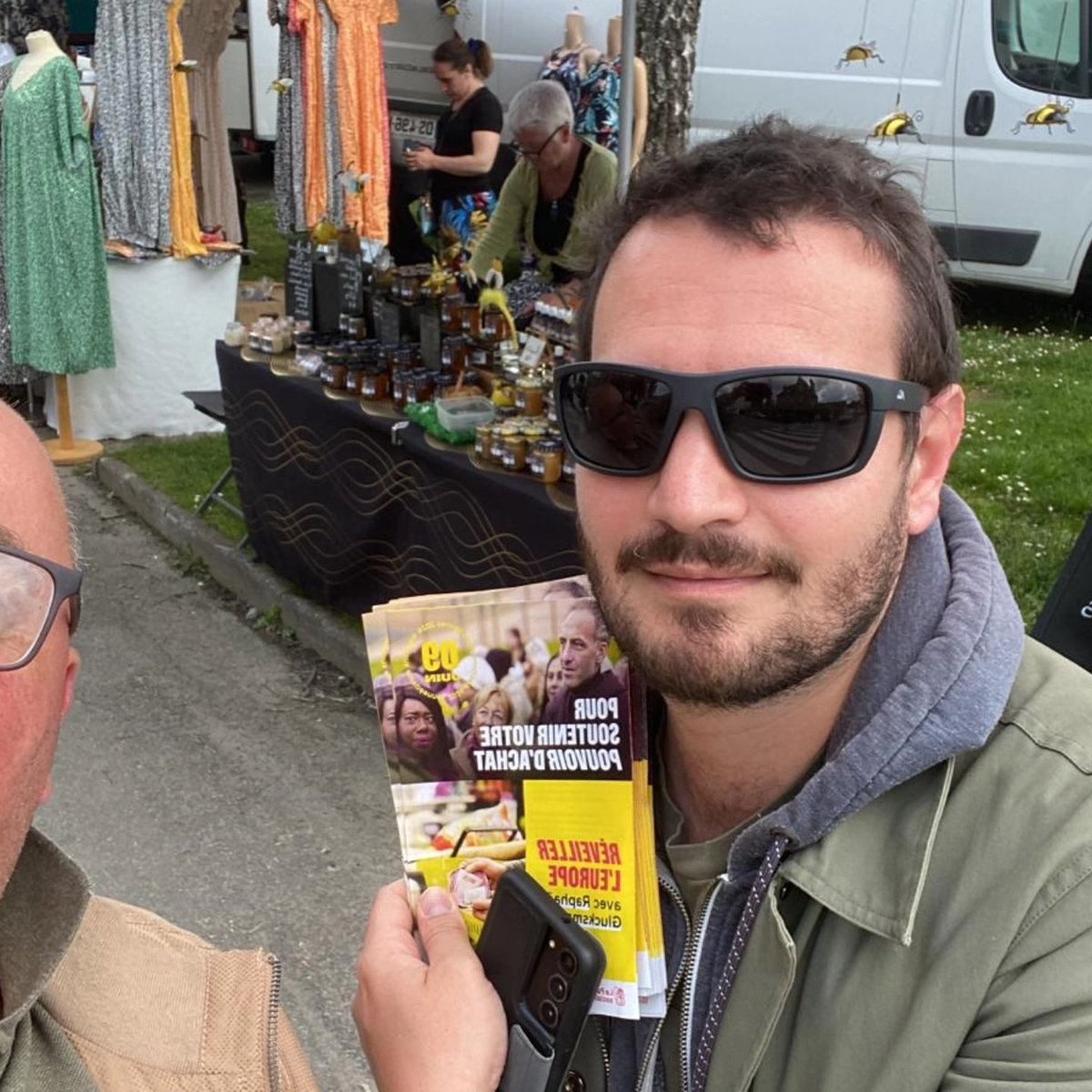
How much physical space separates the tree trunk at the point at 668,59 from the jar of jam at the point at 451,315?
1.04 m

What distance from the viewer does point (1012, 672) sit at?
1.21m

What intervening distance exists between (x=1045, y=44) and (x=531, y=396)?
235 inches

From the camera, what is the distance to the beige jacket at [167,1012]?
1243 millimetres

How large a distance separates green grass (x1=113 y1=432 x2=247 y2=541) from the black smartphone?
15.4ft

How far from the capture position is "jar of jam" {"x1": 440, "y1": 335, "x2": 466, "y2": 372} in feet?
15.2

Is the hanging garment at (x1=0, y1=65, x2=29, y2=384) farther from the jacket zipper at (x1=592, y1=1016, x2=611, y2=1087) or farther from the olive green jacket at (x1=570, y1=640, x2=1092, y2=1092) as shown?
the olive green jacket at (x1=570, y1=640, x2=1092, y2=1092)

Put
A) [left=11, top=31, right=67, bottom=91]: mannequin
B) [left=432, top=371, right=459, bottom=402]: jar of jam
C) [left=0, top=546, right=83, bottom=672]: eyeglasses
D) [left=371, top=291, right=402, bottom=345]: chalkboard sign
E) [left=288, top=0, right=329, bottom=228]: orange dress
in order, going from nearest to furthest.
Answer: [left=0, top=546, right=83, bottom=672]: eyeglasses
[left=432, top=371, right=459, bottom=402]: jar of jam
[left=371, top=291, right=402, bottom=345]: chalkboard sign
[left=11, top=31, right=67, bottom=91]: mannequin
[left=288, top=0, right=329, bottom=228]: orange dress

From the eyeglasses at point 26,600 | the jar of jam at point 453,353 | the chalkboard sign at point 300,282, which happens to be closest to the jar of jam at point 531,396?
the jar of jam at point 453,353

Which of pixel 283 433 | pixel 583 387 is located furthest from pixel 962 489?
pixel 583 387

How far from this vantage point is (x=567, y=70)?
7.48 meters

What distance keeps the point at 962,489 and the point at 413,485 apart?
9.11ft

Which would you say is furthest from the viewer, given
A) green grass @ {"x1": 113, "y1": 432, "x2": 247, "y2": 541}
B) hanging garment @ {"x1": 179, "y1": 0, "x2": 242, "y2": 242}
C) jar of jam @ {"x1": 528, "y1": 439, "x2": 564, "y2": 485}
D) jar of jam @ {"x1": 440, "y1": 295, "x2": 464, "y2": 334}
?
hanging garment @ {"x1": 179, "y1": 0, "x2": 242, "y2": 242}

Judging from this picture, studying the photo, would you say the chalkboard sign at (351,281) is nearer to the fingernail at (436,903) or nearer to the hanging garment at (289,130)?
the hanging garment at (289,130)

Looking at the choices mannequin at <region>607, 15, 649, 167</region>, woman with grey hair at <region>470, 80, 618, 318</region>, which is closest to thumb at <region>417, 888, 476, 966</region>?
woman with grey hair at <region>470, 80, 618, 318</region>
